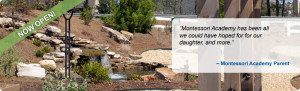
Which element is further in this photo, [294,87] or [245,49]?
[294,87]

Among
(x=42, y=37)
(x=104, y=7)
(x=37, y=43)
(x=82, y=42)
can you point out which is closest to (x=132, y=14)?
(x=82, y=42)

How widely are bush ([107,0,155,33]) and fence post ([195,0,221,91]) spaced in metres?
20.0

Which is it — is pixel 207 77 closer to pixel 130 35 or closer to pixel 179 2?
pixel 130 35

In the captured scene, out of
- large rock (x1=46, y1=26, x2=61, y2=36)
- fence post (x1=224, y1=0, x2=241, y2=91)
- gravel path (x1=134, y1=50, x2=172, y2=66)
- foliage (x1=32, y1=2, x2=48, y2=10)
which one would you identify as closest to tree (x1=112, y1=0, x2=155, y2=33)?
gravel path (x1=134, y1=50, x2=172, y2=66)

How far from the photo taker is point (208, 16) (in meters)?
4.70

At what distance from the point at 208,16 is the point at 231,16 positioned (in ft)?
1.74

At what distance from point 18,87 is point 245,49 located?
5664 millimetres

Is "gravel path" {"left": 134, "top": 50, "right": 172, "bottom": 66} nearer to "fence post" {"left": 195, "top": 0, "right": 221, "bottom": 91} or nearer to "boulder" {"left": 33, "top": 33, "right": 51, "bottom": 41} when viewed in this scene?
"boulder" {"left": 33, "top": 33, "right": 51, "bottom": 41}

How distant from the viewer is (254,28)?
16.9 feet

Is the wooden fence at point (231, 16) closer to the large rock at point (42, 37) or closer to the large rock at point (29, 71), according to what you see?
the large rock at point (29, 71)

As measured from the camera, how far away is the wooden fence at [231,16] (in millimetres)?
4695

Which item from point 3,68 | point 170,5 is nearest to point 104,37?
point 3,68

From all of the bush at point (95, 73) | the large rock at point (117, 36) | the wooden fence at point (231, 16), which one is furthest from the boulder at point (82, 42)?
the wooden fence at point (231, 16)

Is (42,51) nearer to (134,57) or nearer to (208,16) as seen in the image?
(134,57)
